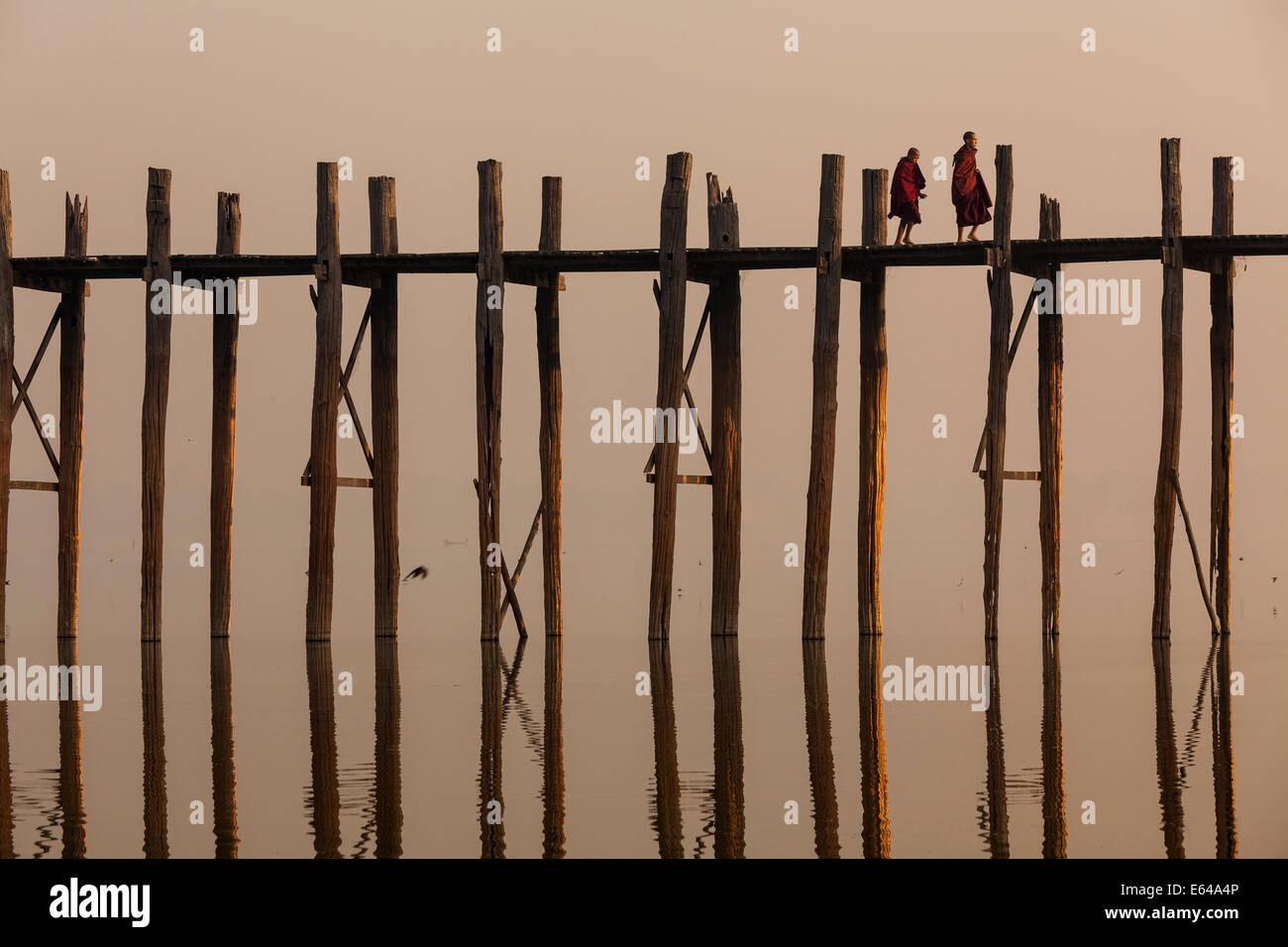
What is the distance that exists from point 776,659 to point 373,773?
8.00 meters

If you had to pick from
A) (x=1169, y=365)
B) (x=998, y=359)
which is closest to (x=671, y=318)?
(x=998, y=359)

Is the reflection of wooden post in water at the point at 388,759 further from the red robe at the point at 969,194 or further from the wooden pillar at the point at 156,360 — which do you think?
the red robe at the point at 969,194

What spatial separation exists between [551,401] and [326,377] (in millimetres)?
2344

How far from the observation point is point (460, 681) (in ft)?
55.4

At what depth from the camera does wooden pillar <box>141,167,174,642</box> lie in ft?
64.8

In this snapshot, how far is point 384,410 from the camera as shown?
20.1 metres

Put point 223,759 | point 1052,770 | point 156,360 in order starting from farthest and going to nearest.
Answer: point 156,360 → point 223,759 → point 1052,770

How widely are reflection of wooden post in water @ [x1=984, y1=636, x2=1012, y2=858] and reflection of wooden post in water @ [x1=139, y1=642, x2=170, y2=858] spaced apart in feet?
13.1

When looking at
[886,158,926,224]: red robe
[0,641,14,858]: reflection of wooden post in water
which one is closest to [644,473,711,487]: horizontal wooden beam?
[886,158,926,224]: red robe

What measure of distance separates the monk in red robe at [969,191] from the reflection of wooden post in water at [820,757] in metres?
4.70

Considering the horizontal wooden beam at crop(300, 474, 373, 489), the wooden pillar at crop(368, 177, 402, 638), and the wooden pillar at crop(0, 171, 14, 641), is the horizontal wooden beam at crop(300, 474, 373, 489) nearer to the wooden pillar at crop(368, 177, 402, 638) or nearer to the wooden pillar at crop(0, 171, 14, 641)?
the wooden pillar at crop(368, 177, 402, 638)

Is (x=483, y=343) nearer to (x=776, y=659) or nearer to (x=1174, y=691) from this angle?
(x=776, y=659)

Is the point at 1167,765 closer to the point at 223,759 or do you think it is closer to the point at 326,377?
the point at 223,759

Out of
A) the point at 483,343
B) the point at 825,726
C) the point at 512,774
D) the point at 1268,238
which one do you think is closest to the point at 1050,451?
the point at 1268,238
